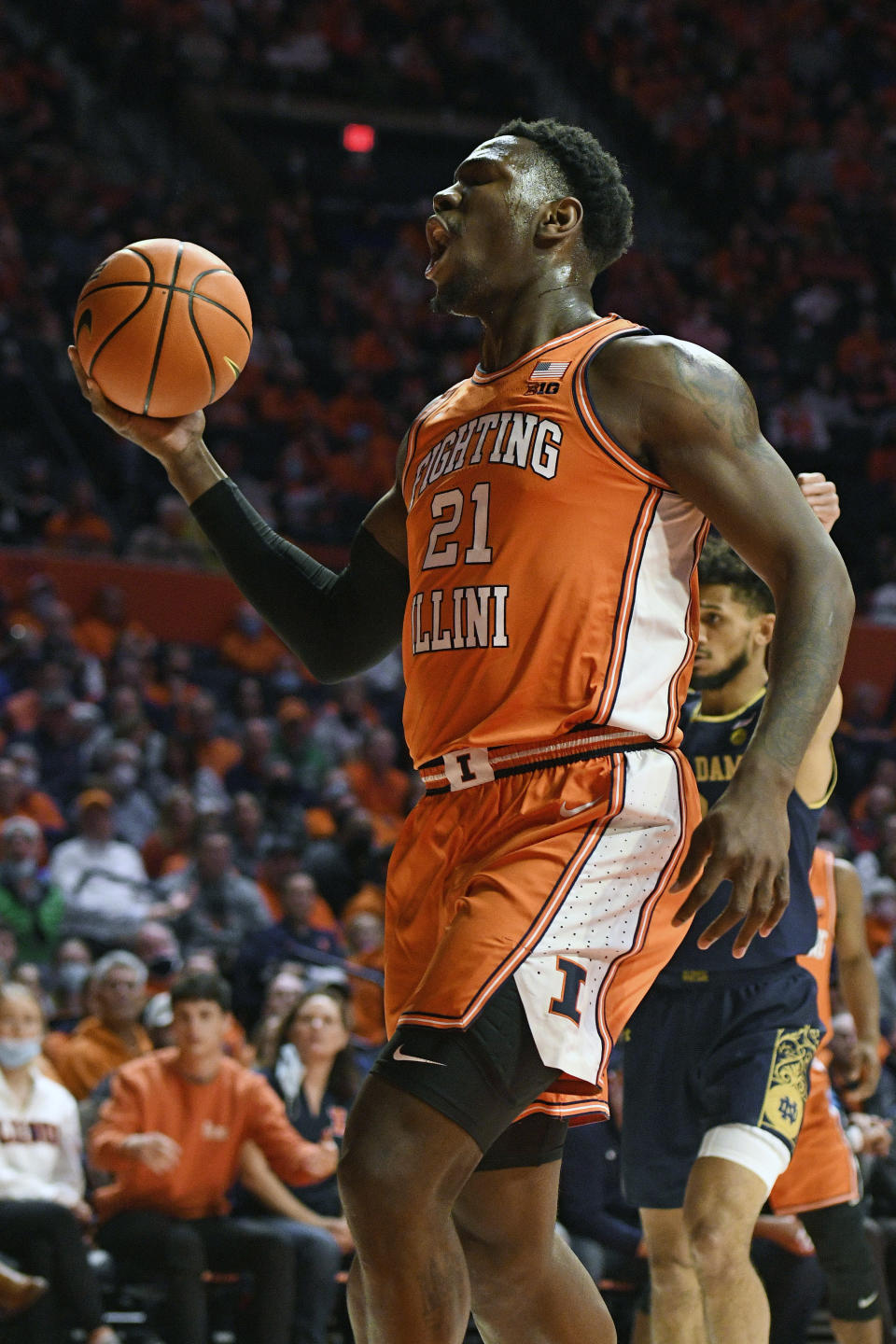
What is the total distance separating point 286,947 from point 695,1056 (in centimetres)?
475

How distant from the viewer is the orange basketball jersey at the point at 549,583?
2748mm

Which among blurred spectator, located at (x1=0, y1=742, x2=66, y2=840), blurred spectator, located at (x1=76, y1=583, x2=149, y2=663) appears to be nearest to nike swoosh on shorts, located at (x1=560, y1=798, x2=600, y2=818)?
blurred spectator, located at (x1=0, y1=742, x2=66, y2=840)

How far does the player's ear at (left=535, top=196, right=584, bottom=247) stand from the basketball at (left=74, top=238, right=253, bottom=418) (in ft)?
2.37

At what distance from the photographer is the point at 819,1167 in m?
4.70

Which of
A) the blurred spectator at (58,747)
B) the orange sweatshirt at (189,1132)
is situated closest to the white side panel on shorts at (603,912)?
the orange sweatshirt at (189,1132)

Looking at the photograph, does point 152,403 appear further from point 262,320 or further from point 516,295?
point 262,320

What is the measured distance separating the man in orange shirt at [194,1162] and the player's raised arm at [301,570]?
3.53 metres

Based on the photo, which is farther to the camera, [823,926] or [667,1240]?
[823,926]

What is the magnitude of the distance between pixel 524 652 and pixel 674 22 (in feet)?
62.9

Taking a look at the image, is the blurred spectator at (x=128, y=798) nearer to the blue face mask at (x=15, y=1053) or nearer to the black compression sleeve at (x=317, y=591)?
the blue face mask at (x=15, y=1053)

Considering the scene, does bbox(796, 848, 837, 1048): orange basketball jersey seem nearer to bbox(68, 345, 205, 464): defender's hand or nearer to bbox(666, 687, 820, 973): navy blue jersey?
bbox(666, 687, 820, 973): navy blue jersey

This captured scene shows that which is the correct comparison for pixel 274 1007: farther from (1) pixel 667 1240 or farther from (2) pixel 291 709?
(2) pixel 291 709

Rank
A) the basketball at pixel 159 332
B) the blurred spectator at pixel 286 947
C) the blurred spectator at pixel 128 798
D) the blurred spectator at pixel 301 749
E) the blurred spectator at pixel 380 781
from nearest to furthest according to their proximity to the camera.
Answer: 1. the basketball at pixel 159 332
2. the blurred spectator at pixel 286 947
3. the blurred spectator at pixel 128 798
4. the blurred spectator at pixel 301 749
5. the blurred spectator at pixel 380 781

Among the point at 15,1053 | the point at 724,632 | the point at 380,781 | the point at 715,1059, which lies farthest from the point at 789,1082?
the point at 380,781
